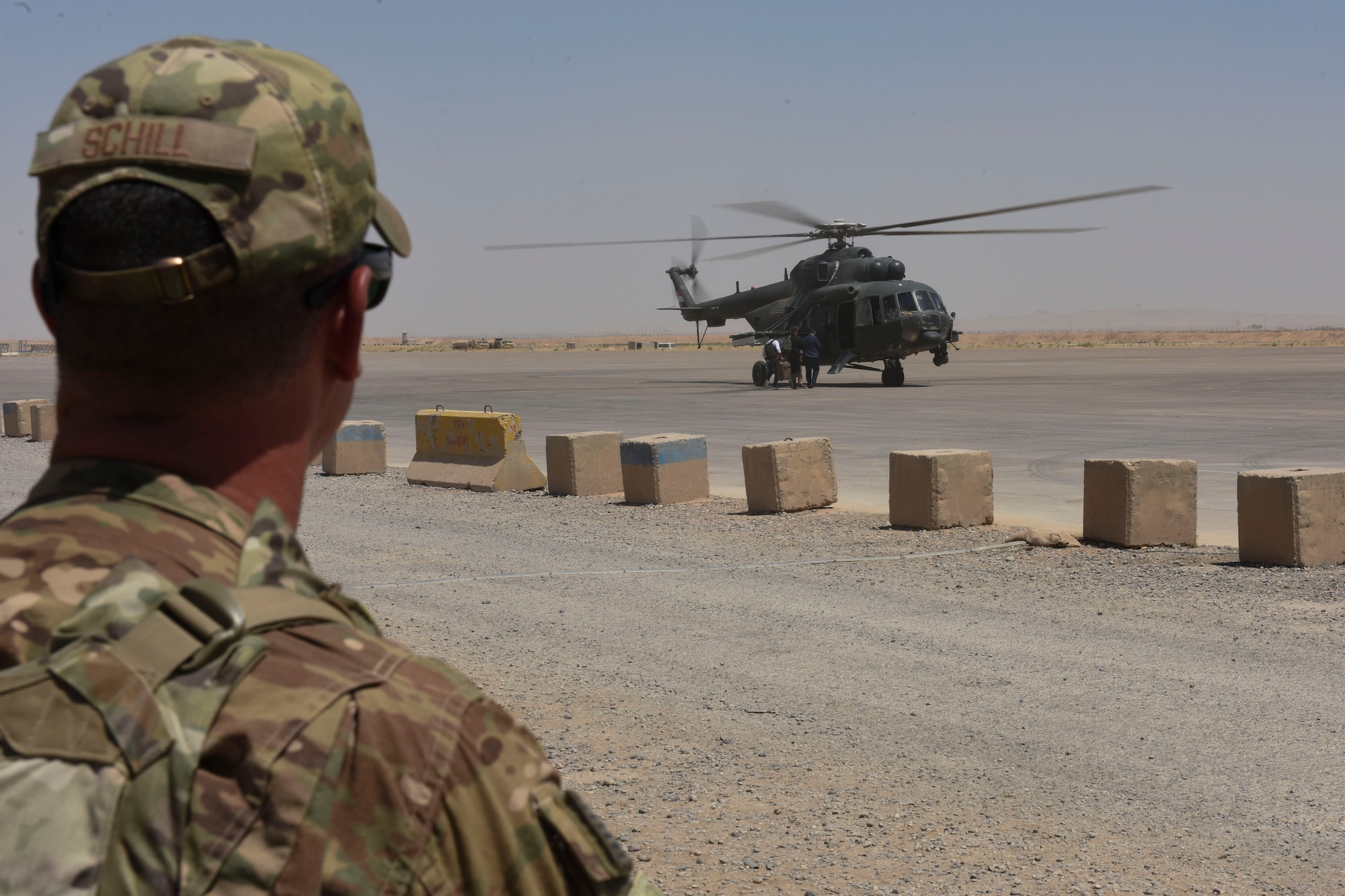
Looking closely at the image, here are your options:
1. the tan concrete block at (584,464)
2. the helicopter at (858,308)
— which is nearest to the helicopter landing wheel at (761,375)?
the helicopter at (858,308)

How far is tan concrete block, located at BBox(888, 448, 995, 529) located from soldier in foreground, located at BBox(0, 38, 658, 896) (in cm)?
1004

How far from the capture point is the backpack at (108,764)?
3.45ft

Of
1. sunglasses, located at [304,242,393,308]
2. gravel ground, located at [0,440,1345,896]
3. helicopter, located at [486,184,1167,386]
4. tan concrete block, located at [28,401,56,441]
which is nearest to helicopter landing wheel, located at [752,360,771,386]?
helicopter, located at [486,184,1167,386]

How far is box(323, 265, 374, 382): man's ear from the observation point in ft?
4.42

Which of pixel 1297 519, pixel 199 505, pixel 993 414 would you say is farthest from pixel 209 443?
pixel 993 414

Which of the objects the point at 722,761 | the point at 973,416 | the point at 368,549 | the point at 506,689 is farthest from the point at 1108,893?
the point at 973,416

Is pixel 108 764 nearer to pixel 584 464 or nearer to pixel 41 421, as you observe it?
pixel 584 464

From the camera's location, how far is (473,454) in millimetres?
15336

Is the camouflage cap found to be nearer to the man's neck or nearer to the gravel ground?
the man's neck

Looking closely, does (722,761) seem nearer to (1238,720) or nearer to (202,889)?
(1238,720)

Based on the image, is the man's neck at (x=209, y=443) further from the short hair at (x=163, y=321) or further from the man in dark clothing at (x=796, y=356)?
the man in dark clothing at (x=796, y=356)

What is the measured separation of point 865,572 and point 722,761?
432 cm

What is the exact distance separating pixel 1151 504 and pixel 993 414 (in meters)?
15.5

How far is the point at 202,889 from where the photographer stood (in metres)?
1.07
